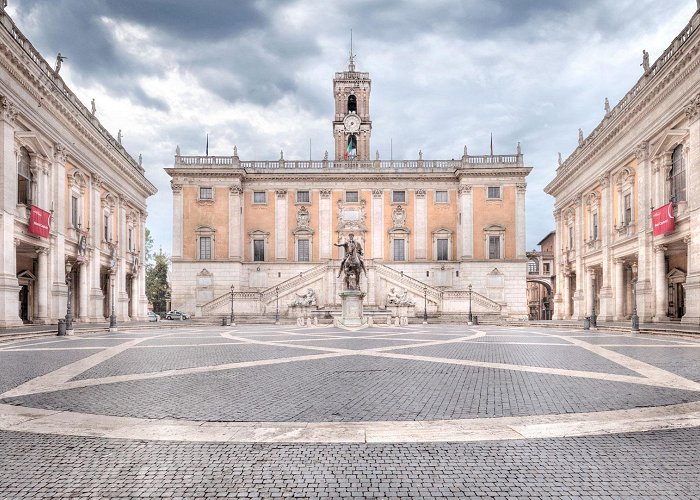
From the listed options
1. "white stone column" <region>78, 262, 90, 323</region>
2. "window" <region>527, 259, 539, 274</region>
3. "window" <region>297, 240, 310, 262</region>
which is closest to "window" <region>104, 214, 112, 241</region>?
"white stone column" <region>78, 262, 90, 323</region>

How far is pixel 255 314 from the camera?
44844 mm

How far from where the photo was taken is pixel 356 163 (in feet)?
175

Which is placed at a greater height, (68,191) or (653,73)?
(653,73)

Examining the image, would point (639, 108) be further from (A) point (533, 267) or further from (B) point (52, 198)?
(A) point (533, 267)

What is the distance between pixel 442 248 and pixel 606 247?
1944cm

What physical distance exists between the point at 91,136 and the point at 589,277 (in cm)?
3696

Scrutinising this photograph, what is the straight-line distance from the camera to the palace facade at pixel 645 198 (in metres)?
23.9

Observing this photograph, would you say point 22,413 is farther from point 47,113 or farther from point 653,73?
point 653,73

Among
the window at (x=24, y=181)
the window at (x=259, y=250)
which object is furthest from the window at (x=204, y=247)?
the window at (x=24, y=181)

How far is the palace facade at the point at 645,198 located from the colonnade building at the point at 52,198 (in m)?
29.8

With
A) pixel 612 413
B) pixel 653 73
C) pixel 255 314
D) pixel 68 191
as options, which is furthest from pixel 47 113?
pixel 653 73

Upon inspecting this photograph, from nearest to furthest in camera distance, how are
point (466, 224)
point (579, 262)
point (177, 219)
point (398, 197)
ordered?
point (579, 262)
point (466, 224)
point (177, 219)
point (398, 197)

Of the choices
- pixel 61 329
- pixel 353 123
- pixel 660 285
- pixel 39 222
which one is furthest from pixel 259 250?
pixel 660 285

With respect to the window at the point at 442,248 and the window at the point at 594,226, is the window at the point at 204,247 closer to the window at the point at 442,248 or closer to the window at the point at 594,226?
the window at the point at 442,248
